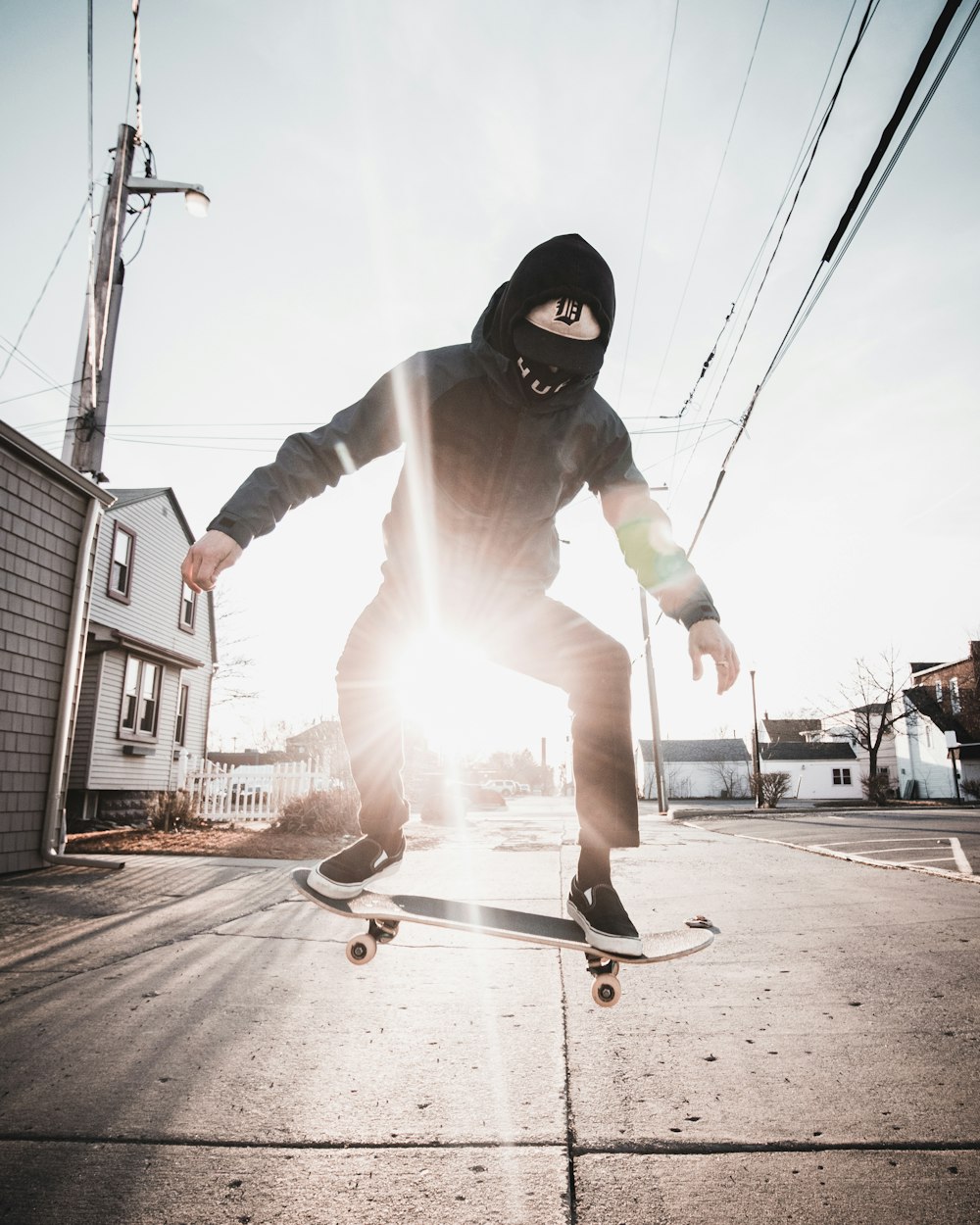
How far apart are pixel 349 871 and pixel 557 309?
2169mm

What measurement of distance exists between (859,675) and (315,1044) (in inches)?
1879

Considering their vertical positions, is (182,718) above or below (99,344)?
below

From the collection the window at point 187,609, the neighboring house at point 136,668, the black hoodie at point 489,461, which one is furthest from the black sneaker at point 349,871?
the window at point 187,609

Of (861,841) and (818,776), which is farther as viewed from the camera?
(818,776)

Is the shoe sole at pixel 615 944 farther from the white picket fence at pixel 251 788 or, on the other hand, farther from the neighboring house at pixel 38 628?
the white picket fence at pixel 251 788

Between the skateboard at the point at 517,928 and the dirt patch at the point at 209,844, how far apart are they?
789cm

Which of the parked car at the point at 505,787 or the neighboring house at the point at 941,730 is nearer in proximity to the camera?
the neighboring house at the point at 941,730

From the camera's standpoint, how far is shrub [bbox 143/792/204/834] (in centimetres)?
1352

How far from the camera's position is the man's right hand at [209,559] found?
2.15 meters

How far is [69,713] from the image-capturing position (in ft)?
29.5

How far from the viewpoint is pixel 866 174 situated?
16.8ft

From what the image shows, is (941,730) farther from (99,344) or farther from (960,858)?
(99,344)

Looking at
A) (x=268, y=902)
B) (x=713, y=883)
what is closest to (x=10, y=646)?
(x=268, y=902)

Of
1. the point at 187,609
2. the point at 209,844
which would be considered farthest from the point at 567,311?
the point at 187,609
